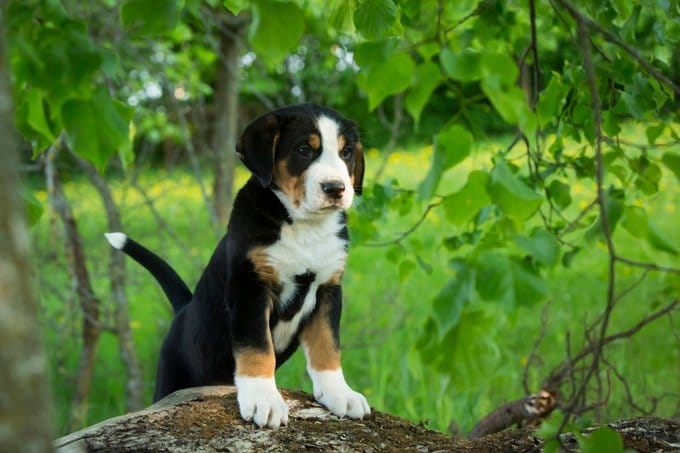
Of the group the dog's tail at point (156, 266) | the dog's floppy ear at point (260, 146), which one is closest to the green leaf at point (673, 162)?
the dog's floppy ear at point (260, 146)

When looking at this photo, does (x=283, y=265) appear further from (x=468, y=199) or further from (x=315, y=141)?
(x=468, y=199)

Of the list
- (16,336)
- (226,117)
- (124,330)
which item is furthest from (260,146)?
(226,117)

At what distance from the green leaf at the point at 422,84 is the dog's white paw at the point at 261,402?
145 centimetres

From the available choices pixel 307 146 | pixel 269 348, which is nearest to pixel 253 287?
pixel 269 348

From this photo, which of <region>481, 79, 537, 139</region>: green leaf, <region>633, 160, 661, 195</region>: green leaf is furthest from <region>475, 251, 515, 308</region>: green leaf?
<region>633, 160, 661, 195</region>: green leaf

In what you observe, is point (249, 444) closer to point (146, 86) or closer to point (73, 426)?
point (73, 426)

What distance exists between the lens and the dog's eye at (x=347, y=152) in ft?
10.2

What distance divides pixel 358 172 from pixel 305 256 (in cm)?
47

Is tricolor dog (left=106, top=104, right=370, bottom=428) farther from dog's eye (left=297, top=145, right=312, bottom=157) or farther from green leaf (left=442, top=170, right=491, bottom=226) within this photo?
green leaf (left=442, top=170, right=491, bottom=226)

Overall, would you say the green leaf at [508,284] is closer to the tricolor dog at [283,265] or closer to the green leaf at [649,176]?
the green leaf at [649,176]

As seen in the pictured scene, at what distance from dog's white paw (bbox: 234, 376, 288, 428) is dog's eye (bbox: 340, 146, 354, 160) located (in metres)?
0.87

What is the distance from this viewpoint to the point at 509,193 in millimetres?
1490

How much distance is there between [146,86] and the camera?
656 centimetres

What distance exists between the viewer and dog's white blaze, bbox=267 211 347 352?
2986 millimetres
